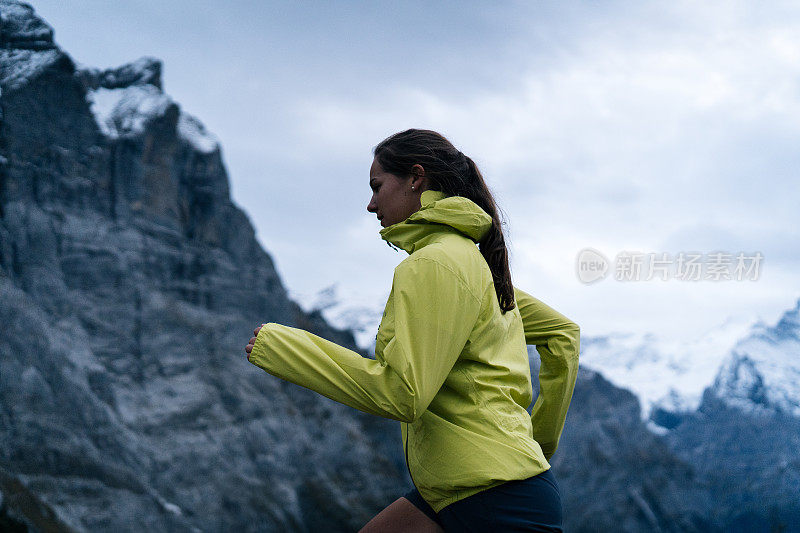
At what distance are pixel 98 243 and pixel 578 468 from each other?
1208 inches

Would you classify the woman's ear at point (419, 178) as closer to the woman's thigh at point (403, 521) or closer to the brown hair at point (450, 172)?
the brown hair at point (450, 172)

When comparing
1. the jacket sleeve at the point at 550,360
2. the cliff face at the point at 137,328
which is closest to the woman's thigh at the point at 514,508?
the jacket sleeve at the point at 550,360

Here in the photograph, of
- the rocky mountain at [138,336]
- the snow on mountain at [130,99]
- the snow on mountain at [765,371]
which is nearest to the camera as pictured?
Result: the rocky mountain at [138,336]

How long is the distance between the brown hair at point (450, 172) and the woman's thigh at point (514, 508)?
0.61 m

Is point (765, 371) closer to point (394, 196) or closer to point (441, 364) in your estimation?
point (394, 196)

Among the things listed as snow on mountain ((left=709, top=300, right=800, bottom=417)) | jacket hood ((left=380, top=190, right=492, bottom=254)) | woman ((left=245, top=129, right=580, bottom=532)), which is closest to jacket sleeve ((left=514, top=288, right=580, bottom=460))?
woman ((left=245, top=129, right=580, bottom=532))

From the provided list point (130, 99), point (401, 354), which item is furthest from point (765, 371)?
point (401, 354)

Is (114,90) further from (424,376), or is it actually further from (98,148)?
(424,376)

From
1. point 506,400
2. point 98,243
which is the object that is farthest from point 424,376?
point 98,243

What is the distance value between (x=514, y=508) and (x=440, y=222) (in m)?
0.93

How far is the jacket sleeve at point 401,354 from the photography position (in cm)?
196

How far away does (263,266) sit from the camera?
1236 inches

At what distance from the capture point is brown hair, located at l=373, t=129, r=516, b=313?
2416 millimetres

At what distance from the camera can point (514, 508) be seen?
6.75 feet
